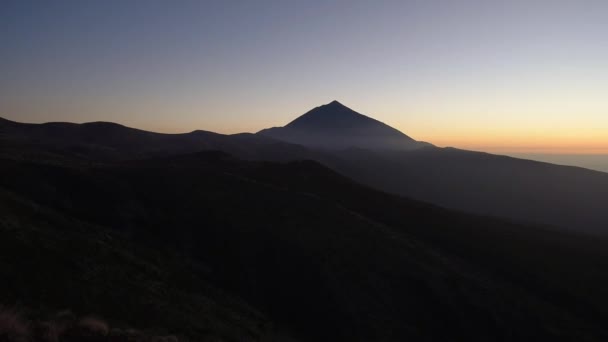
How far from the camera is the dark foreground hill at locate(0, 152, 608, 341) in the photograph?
69.3 ft

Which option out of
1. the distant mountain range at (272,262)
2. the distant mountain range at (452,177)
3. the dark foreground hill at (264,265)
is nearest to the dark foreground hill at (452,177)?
the distant mountain range at (452,177)

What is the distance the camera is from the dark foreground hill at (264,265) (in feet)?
69.3

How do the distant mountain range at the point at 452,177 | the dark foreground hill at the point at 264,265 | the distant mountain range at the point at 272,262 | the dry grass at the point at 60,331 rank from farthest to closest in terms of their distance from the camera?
the distant mountain range at the point at 452,177 → the dark foreground hill at the point at 264,265 → the distant mountain range at the point at 272,262 → the dry grass at the point at 60,331

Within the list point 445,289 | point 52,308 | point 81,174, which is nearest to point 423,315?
point 445,289

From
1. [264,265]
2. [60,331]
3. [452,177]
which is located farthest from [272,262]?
[452,177]

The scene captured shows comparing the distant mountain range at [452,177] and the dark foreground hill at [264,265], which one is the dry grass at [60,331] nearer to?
the dark foreground hill at [264,265]

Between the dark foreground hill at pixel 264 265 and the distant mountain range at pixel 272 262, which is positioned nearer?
the distant mountain range at pixel 272 262

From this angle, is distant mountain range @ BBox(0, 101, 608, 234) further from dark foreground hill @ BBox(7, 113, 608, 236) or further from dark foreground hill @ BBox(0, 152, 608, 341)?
dark foreground hill @ BBox(0, 152, 608, 341)

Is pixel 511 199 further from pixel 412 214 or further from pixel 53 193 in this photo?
pixel 53 193

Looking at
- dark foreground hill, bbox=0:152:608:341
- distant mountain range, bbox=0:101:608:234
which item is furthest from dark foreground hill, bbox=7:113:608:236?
dark foreground hill, bbox=0:152:608:341

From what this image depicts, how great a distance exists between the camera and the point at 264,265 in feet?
114

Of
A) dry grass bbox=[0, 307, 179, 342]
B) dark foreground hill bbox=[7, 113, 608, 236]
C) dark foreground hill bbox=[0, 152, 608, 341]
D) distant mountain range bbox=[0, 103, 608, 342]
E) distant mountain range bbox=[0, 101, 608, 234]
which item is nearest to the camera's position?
dry grass bbox=[0, 307, 179, 342]

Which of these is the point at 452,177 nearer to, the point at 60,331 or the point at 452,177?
the point at 452,177

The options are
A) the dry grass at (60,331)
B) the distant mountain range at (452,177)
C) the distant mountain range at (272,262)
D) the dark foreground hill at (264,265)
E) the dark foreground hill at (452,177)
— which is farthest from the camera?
the distant mountain range at (452,177)
